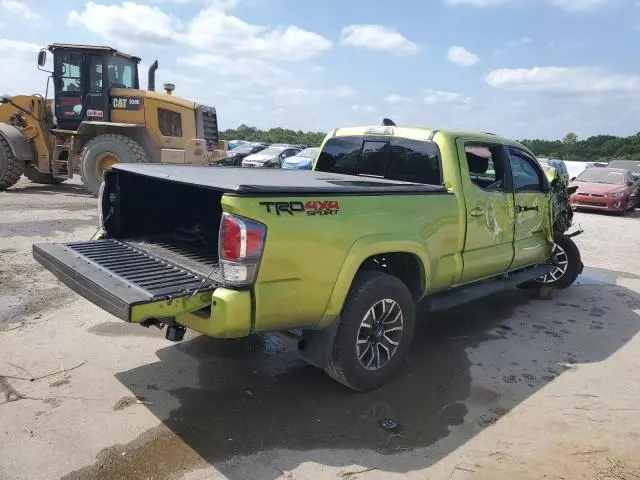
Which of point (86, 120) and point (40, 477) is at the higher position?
point (86, 120)

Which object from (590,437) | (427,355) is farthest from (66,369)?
(590,437)

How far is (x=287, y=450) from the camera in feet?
10.3

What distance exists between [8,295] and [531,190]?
573 centimetres

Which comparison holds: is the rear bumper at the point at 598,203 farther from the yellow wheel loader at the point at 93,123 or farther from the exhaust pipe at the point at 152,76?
the exhaust pipe at the point at 152,76

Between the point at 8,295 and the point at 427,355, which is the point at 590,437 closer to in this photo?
the point at 427,355

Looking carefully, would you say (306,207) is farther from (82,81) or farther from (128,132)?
(82,81)

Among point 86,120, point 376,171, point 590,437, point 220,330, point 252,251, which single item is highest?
point 86,120

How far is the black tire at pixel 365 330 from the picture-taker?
142 inches

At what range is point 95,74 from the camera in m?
12.8

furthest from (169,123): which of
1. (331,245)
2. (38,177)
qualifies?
(331,245)

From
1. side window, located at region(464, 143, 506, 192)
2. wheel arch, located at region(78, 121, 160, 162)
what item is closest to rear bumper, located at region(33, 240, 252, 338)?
side window, located at region(464, 143, 506, 192)

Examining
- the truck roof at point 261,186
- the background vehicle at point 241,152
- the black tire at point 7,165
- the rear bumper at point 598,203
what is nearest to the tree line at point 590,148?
the background vehicle at point 241,152

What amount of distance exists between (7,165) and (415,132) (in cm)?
1164

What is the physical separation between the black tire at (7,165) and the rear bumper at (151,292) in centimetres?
1061
